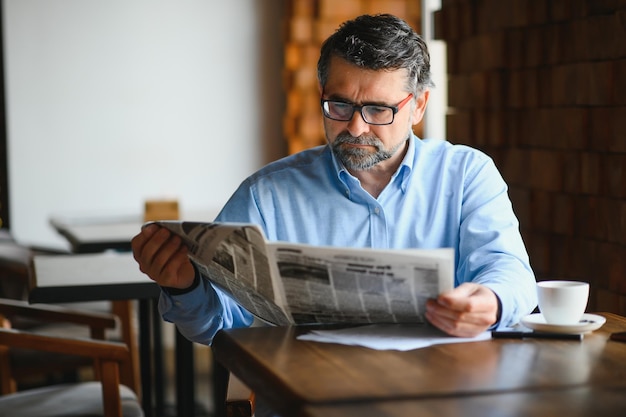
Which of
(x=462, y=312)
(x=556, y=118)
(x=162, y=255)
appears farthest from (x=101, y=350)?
(x=556, y=118)

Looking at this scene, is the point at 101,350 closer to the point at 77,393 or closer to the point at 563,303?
the point at 77,393

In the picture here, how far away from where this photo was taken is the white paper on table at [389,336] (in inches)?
57.5

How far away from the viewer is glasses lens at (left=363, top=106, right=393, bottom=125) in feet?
6.03

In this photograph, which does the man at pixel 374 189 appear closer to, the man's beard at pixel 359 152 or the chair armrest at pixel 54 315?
the man's beard at pixel 359 152

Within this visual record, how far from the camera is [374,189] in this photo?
1.97m

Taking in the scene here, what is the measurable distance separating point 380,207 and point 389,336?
467mm

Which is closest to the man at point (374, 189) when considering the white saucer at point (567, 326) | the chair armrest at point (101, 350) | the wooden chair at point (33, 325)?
the white saucer at point (567, 326)

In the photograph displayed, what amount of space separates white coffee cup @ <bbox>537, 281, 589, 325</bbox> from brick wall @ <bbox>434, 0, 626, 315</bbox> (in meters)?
0.86

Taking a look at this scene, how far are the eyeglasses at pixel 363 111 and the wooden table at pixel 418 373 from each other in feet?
1.60

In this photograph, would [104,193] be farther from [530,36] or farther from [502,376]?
[502,376]

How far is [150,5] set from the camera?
561 cm

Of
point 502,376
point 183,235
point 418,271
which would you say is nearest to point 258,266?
point 183,235

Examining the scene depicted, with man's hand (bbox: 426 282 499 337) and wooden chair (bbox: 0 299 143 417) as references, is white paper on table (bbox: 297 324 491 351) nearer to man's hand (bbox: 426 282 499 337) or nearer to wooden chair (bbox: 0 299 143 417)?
man's hand (bbox: 426 282 499 337)

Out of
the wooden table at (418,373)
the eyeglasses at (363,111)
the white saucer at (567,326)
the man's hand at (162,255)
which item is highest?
the eyeglasses at (363,111)
